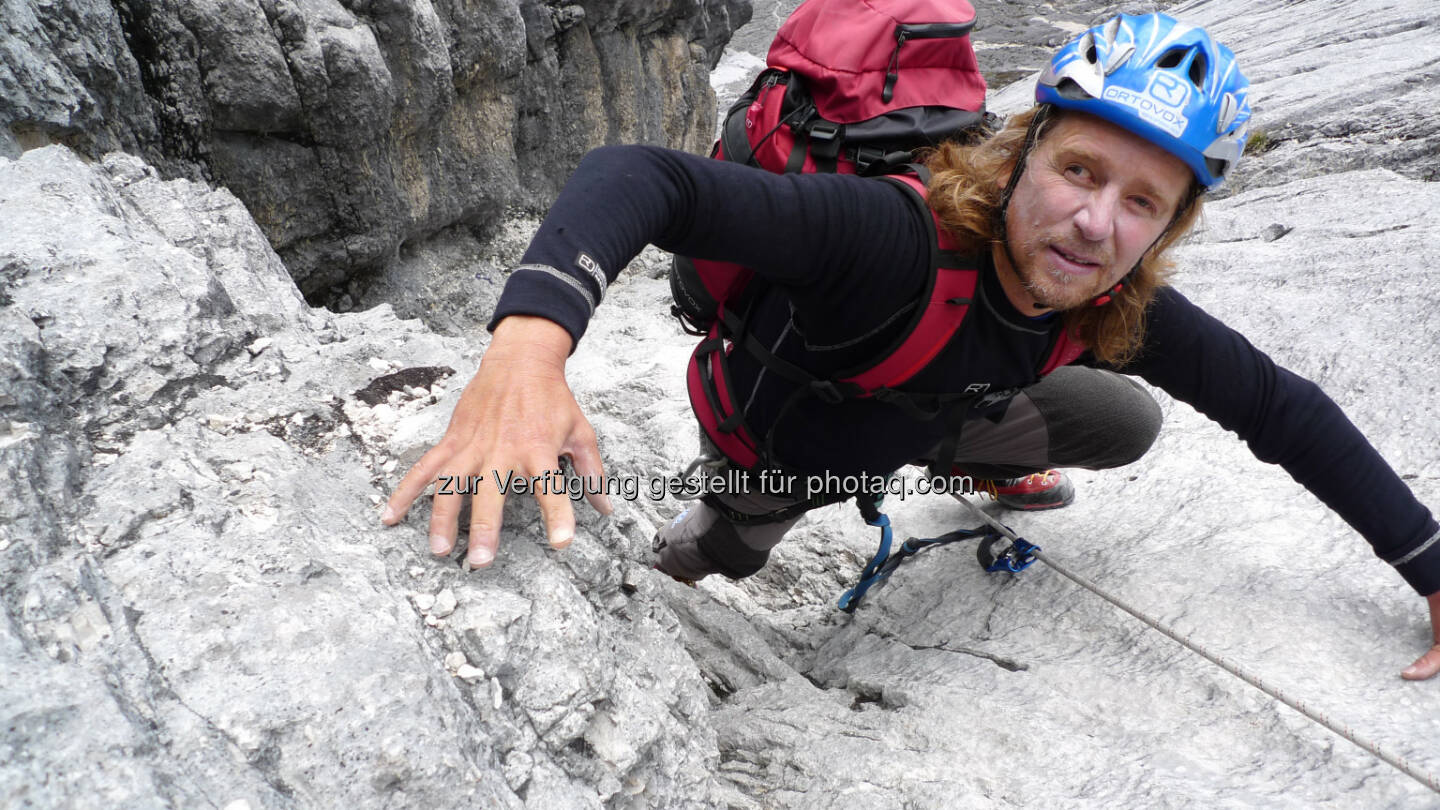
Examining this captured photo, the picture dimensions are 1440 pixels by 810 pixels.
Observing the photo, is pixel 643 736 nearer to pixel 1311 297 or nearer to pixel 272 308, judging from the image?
pixel 272 308

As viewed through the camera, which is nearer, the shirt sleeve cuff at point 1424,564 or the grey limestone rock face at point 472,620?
the grey limestone rock face at point 472,620

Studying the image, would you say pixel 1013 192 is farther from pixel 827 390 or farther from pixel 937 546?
pixel 937 546

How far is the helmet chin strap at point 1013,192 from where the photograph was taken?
233 cm

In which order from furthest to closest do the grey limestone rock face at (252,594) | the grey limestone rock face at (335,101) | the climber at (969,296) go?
the grey limestone rock face at (335,101)
the climber at (969,296)
the grey limestone rock face at (252,594)

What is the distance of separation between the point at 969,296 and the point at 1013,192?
13.7 inches

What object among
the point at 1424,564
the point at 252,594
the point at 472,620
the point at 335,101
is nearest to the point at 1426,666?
the point at 1424,564

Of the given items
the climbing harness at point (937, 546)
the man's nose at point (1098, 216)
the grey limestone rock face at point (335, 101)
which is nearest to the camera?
the man's nose at point (1098, 216)

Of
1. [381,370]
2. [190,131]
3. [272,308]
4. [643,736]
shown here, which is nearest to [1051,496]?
[643,736]

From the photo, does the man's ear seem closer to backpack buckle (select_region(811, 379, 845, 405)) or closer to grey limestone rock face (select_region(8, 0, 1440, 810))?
backpack buckle (select_region(811, 379, 845, 405))

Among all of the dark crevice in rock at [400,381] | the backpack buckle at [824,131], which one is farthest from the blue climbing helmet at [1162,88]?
the dark crevice in rock at [400,381]

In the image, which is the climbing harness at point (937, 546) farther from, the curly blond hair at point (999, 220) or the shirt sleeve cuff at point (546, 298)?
the shirt sleeve cuff at point (546, 298)

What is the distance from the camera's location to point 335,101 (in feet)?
19.1

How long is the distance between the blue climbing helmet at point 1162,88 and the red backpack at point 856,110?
430 millimetres

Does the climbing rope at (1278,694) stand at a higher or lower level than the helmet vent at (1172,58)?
lower
